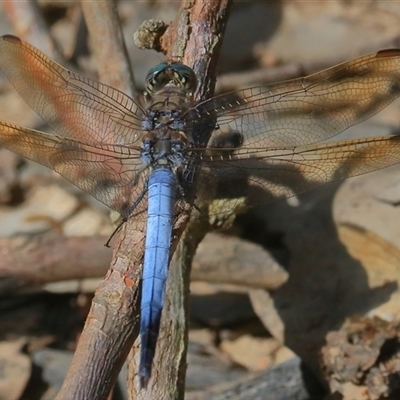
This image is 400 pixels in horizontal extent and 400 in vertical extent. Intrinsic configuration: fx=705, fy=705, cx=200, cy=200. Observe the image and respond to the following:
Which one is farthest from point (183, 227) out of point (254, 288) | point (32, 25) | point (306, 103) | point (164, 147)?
point (32, 25)

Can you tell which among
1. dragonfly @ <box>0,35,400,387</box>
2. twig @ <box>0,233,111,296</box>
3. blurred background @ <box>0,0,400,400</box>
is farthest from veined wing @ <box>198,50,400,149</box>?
twig @ <box>0,233,111,296</box>

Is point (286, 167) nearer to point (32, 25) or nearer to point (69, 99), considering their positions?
point (69, 99)

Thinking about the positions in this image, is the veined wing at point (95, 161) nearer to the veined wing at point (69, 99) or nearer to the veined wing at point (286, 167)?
the veined wing at point (69, 99)

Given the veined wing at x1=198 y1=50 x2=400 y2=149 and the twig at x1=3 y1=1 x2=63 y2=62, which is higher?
the twig at x1=3 y1=1 x2=63 y2=62

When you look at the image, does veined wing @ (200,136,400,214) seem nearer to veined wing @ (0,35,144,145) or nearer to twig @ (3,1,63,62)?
veined wing @ (0,35,144,145)

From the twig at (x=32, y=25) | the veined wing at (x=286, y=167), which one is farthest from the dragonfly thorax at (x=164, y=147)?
the twig at (x=32, y=25)
